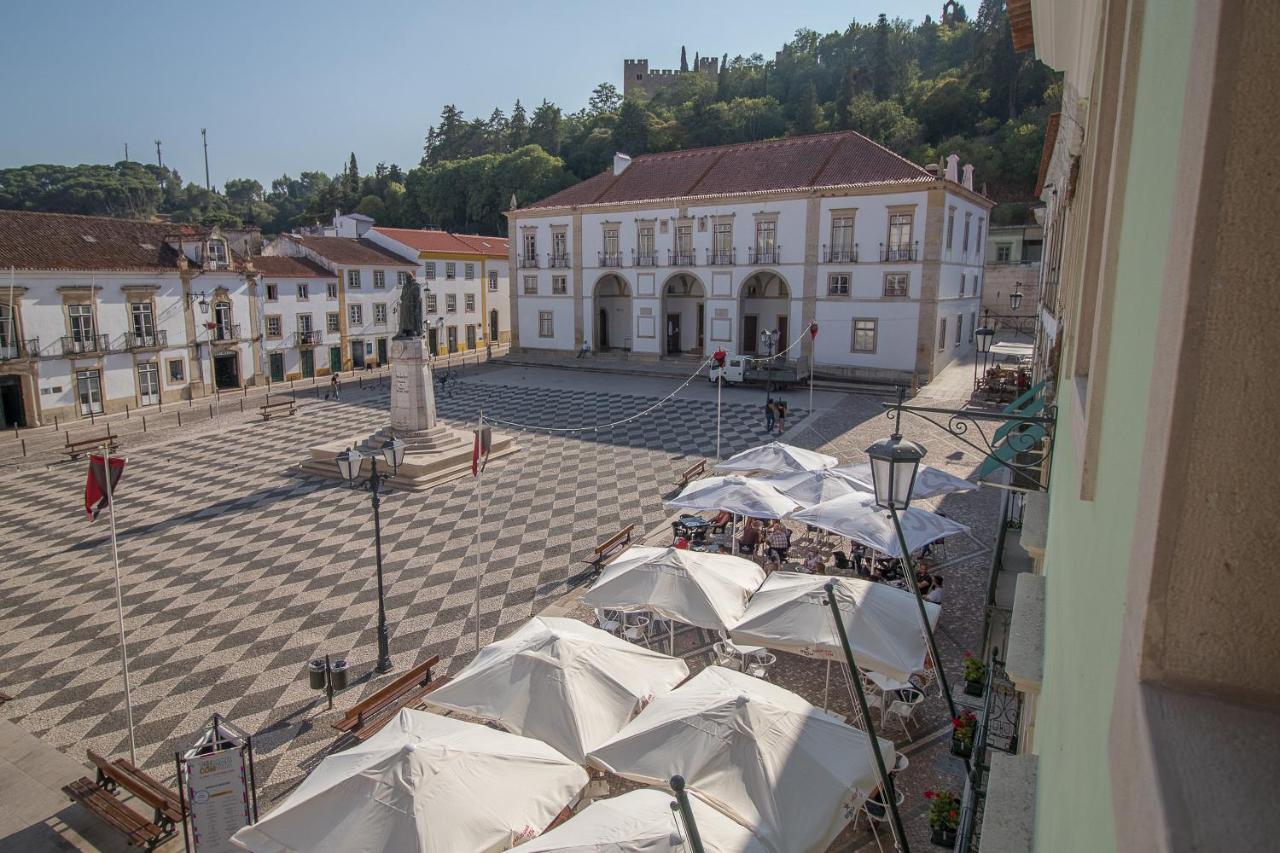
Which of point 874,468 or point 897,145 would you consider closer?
point 874,468

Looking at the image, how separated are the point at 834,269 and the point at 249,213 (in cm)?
6921

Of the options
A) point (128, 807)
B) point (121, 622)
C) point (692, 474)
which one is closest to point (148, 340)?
point (692, 474)

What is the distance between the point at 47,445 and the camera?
24.0 metres

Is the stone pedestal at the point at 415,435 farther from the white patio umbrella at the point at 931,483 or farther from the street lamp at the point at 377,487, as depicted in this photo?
the white patio umbrella at the point at 931,483

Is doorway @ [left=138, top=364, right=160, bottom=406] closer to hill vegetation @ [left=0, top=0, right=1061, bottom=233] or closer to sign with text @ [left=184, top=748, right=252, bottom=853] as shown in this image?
sign with text @ [left=184, top=748, right=252, bottom=853]

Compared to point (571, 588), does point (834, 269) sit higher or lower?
higher

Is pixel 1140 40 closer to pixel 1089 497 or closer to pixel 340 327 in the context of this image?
pixel 1089 497

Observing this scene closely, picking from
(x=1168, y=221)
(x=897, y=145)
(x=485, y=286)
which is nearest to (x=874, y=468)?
(x=1168, y=221)

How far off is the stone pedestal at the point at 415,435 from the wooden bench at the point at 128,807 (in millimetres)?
11404

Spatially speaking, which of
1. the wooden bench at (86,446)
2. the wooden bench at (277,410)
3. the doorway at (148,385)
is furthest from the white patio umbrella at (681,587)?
the doorway at (148,385)

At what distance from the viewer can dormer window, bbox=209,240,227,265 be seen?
33.2m

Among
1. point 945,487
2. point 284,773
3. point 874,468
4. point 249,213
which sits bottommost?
point 284,773

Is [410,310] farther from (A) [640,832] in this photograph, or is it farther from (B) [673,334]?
(B) [673,334]

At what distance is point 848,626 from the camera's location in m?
8.50
